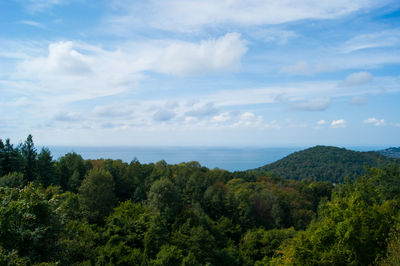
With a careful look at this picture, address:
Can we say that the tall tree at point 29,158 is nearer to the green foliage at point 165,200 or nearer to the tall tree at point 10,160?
the tall tree at point 10,160

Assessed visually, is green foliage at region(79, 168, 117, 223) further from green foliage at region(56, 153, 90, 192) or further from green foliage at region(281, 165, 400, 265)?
green foliage at region(281, 165, 400, 265)

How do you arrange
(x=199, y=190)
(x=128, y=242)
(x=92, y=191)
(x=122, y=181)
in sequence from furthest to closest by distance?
(x=199, y=190), (x=122, y=181), (x=92, y=191), (x=128, y=242)

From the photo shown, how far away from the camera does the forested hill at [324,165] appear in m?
104

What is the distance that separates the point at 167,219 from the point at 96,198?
643cm

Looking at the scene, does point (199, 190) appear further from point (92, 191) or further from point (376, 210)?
Result: point (376, 210)

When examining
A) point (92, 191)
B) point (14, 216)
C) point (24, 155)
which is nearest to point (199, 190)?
point (92, 191)

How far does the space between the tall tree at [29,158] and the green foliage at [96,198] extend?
296 inches

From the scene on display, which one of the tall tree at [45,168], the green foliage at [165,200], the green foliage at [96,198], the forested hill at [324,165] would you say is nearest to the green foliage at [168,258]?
the green foliage at [165,200]

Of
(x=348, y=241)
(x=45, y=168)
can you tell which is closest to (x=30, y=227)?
(x=348, y=241)

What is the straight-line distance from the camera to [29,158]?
27875 mm

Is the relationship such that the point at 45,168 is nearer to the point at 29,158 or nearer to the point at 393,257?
the point at 29,158

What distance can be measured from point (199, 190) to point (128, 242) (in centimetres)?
1762

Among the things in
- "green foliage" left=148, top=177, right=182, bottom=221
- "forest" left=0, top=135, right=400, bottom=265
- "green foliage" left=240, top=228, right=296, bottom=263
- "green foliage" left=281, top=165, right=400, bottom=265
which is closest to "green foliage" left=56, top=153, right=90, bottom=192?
"forest" left=0, top=135, right=400, bottom=265

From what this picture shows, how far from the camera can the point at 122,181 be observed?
32500mm
